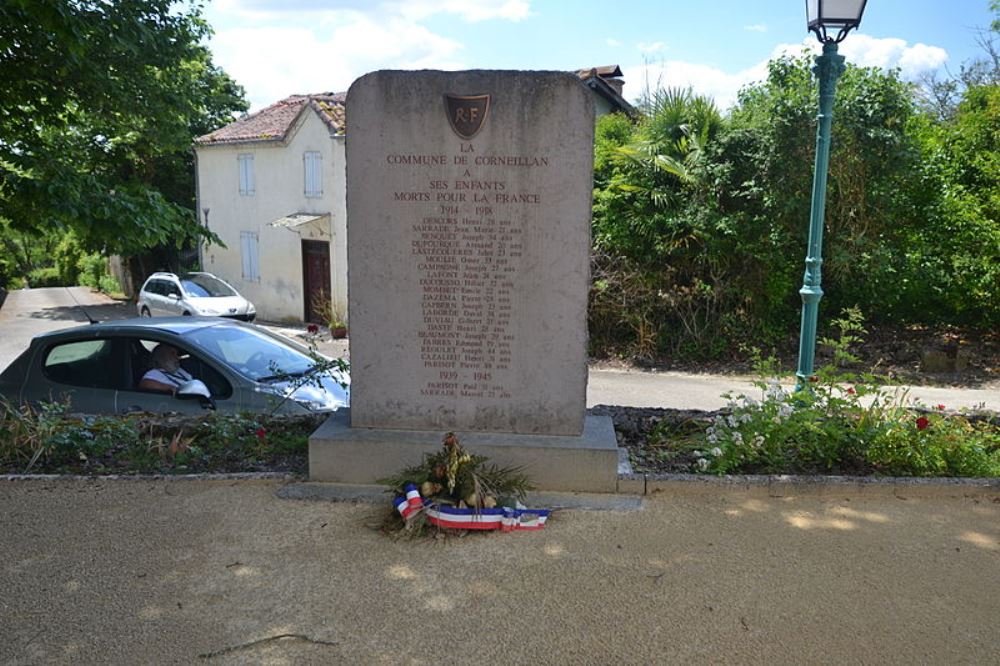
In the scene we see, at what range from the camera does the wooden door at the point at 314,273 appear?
24.3 m

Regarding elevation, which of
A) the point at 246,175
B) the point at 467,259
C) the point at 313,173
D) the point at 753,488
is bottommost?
the point at 753,488

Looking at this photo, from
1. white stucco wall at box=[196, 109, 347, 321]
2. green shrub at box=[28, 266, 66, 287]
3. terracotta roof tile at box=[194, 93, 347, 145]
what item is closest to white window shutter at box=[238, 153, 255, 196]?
white stucco wall at box=[196, 109, 347, 321]

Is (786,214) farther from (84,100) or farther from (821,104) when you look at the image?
(84,100)

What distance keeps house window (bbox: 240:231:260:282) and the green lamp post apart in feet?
70.9

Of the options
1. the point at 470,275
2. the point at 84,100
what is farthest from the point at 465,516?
the point at 84,100

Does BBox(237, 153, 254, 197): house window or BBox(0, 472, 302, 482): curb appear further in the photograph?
BBox(237, 153, 254, 197): house window

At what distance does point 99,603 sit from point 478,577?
1.86 metres

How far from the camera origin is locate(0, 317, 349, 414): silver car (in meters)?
7.40

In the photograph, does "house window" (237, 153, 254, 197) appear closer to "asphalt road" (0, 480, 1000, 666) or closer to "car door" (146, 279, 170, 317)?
"car door" (146, 279, 170, 317)

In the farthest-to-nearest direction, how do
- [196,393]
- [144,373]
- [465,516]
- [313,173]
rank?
[313,173]
[144,373]
[196,393]
[465,516]

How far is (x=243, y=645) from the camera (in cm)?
370

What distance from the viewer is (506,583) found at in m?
4.27

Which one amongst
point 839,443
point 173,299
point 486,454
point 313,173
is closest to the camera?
point 486,454

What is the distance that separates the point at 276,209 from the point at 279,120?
3.41 meters
